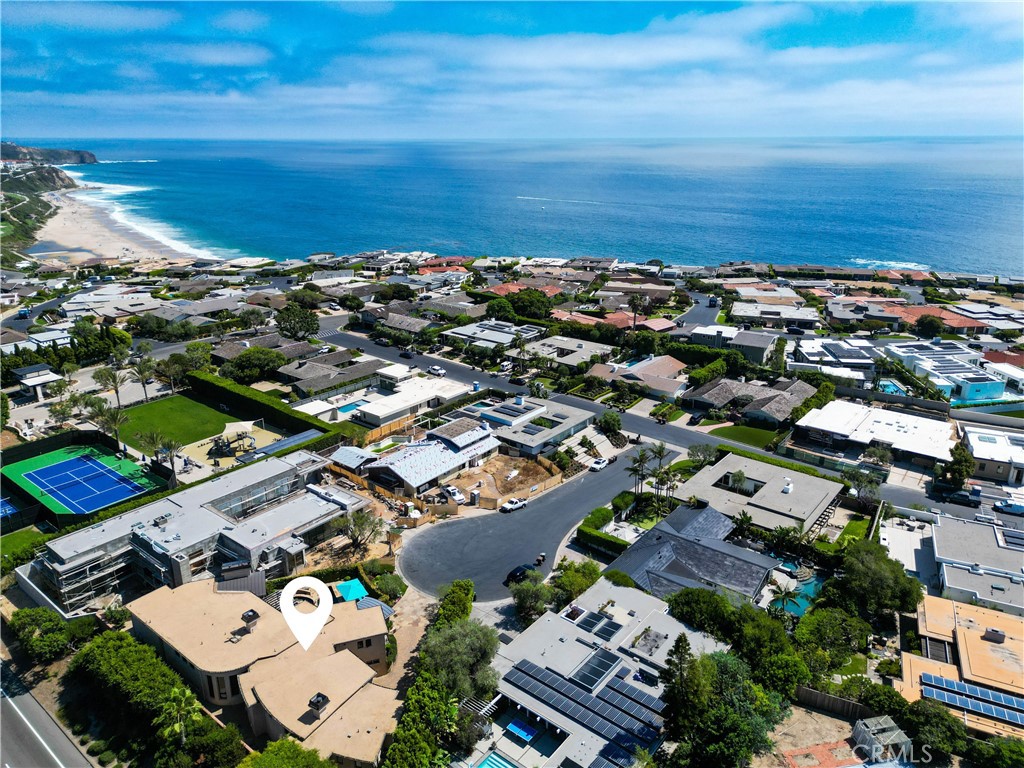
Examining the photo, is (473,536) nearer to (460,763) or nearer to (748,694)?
(460,763)

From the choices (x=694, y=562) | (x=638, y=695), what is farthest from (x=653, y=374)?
(x=638, y=695)

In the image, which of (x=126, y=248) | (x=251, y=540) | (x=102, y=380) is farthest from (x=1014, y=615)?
(x=126, y=248)

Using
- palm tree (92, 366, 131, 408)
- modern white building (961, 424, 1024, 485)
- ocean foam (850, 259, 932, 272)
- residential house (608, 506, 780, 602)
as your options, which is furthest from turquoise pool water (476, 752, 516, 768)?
ocean foam (850, 259, 932, 272)

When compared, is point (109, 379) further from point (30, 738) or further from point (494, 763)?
point (494, 763)

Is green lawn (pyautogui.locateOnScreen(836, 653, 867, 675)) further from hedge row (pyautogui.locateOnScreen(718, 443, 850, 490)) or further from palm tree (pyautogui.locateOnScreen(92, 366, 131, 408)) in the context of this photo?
palm tree (pyautogui.locateOnScreen(92, 366, 131, 408))

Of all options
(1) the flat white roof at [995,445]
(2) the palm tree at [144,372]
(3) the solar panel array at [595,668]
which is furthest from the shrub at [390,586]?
(1) the flat white roof at [995,445]

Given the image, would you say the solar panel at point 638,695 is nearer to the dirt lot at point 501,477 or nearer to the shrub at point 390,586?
the shrub at point 390,586
